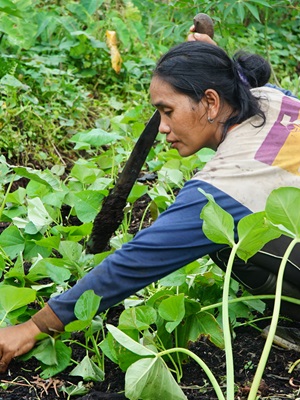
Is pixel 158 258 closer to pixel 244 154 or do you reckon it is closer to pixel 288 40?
pixel 244 154

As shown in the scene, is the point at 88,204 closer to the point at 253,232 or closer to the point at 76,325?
the point at 76,325

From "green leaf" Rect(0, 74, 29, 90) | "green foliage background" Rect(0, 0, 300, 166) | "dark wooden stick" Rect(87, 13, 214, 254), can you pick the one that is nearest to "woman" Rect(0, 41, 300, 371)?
"dark wooden stick" Rect(87, 13, 214, 254)

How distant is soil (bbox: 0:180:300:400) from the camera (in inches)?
85.3

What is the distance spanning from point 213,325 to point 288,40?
4.23m

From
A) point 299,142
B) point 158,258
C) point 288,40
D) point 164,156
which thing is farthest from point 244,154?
point 288,40

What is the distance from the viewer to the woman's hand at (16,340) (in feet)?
7.13

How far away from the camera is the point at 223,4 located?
3986 millimetres

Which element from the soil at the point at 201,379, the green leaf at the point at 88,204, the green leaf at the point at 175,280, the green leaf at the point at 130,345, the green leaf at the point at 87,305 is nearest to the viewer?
the green leaf at the point at 130,345

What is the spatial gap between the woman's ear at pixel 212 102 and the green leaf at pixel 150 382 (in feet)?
2.40

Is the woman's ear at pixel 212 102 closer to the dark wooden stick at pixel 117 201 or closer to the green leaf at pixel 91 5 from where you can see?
the dark wooden stick at pixel 117 201

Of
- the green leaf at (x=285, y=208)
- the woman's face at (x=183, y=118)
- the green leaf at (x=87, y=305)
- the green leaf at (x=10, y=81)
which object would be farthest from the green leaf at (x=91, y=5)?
the green leaf at (x=285, y=208)

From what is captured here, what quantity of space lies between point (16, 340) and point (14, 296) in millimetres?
130

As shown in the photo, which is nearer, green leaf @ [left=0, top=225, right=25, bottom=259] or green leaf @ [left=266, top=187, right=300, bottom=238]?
green leaf @ [left=266, top=187, right=300, bottom=238]

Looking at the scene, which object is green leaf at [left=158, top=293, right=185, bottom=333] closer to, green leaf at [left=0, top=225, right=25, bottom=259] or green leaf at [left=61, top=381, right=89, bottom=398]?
green leaf at [left=61, top=381, right=89, bottom=398]
